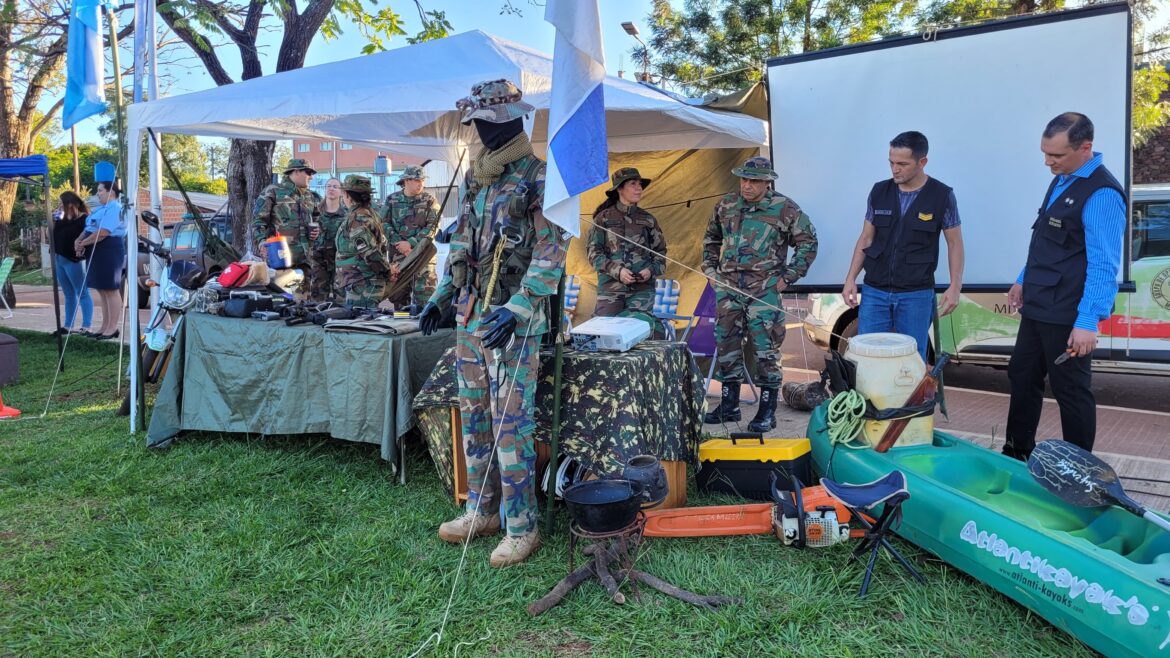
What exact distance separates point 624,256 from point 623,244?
4.0 inches

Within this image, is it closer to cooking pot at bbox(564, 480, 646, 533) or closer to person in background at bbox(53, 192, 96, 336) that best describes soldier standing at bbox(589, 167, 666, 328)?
cooking pot at bbox(564, 480, 646, 533)

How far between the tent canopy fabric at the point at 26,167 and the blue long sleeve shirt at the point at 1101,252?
9.84 meters

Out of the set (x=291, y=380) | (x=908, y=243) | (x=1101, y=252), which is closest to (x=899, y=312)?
(x=908, y=243)

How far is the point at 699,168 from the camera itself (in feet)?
23.0

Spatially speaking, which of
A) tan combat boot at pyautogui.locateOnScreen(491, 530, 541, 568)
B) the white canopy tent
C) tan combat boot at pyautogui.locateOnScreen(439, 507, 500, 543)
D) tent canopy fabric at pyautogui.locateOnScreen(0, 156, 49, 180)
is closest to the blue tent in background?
tent canopy fabric at pyautogui.locateOnScreen(0, 156, 49, 180)

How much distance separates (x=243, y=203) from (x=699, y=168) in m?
5.24

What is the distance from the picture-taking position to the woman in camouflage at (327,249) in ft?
25.0

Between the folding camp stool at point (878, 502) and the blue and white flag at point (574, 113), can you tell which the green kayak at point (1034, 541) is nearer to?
the folding camp stool at point (878, 502)

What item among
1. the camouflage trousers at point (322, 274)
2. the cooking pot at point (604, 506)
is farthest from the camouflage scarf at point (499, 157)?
the camouflage trousers at point (322, 274)

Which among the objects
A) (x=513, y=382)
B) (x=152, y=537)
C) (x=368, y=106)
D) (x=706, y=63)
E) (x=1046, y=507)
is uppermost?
(x=706, y=63)

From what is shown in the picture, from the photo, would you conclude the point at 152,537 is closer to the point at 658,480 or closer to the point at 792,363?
the point at 658,480

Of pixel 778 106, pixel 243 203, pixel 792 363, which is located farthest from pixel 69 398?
pixel 792 363

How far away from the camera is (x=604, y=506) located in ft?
8.68

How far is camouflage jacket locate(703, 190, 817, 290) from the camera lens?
197 inches
